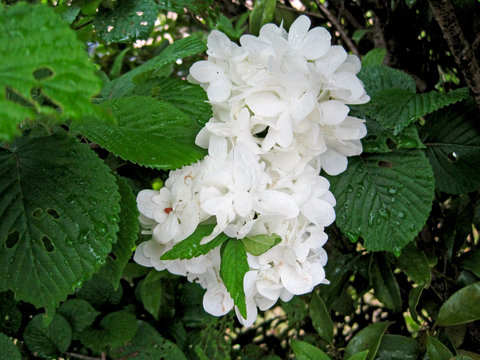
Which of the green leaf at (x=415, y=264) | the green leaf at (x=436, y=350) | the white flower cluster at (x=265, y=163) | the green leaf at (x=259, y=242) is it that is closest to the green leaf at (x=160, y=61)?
the white flower cluster at (x=265, y=163)

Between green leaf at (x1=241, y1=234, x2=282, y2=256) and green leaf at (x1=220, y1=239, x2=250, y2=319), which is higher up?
green leaf at (x1=241, y1=234, x2=282, y2=256)

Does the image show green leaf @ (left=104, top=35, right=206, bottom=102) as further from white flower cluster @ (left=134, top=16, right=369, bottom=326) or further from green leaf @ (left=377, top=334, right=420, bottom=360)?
green leaf @ (left=377, top=334, right=420, bottom=360)

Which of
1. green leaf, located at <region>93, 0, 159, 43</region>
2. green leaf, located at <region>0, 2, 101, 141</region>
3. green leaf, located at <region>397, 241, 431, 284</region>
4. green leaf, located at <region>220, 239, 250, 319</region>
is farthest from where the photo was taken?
green leaf, located at <region>397, 241, 431, 284</region>

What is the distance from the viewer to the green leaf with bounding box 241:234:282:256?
0.67 m

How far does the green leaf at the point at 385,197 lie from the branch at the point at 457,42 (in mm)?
155

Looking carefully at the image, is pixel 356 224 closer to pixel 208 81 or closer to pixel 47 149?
pixel 208 81

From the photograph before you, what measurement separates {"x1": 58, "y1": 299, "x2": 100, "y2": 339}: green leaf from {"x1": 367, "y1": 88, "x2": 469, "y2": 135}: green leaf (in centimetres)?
73

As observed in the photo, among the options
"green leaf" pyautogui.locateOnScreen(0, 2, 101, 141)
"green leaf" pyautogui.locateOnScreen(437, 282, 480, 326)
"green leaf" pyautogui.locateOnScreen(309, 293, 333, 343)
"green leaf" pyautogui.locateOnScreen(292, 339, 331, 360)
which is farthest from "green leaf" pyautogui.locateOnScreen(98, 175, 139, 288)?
"green leaf" pyautogui.locateOnScreen(437, 282, 480, 326)

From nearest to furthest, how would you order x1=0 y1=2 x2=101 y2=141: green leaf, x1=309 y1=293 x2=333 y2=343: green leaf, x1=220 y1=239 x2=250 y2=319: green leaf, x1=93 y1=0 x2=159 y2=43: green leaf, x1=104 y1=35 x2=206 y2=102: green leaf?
x1=0 y1=2 x2=101 y2=141: green leaf, x1=220 y1=239 x2=250 y2=319: green leaf, x1=104 y1=35 x2=206 y2=102: green leaf, x1=93 y1=0 x2=159 y2=43: green leaf, x1=309 y1=293 x2=333 y2=343: green leaf

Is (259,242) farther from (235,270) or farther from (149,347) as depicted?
(149,347)

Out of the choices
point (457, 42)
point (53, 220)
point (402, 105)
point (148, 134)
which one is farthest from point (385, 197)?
point (53, 220)

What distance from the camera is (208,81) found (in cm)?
79

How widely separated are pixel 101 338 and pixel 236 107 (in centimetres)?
64

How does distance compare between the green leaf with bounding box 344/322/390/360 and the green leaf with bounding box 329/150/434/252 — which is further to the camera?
the green leaf with bounding box 344/322/390/360
